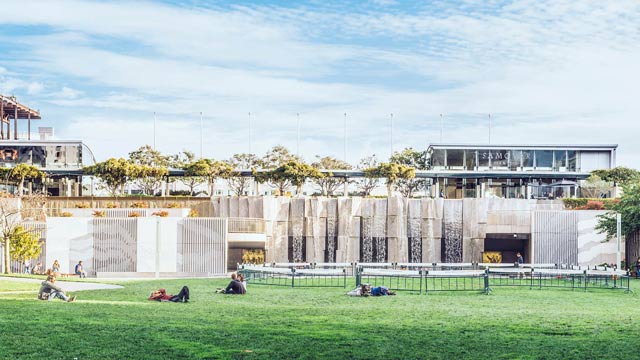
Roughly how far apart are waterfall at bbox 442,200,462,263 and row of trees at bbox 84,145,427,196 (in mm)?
12039

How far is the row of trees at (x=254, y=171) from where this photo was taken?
215 ft

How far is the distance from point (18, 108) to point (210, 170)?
100ft


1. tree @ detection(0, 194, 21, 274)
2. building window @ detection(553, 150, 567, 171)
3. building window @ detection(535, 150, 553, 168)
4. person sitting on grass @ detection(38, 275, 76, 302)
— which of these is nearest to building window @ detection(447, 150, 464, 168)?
building window @ detection(535, 150, 553, 168)

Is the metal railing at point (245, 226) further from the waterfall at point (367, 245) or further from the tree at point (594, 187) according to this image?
the tree at point (594, 187)

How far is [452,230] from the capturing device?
5572 centimetres

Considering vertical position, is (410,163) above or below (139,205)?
above

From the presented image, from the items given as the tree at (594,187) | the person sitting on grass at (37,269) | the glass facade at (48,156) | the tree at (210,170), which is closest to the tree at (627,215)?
the tree at (594,187)

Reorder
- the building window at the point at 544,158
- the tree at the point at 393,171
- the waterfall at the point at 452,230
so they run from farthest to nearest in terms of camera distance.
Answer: the building window at the point at 544,158 → the tree at the point at 393,171 → the waterfall at the point at 452,230

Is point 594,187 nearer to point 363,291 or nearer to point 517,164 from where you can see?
point 517,164

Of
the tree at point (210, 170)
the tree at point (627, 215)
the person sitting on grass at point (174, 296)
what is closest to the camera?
the person sitting on grass at point (174, 296)

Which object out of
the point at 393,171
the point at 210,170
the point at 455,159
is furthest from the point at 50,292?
the point at 455,159

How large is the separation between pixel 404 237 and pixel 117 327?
41.9 metres

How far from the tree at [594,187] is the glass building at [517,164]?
4.62 meters

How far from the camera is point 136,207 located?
184 feet
